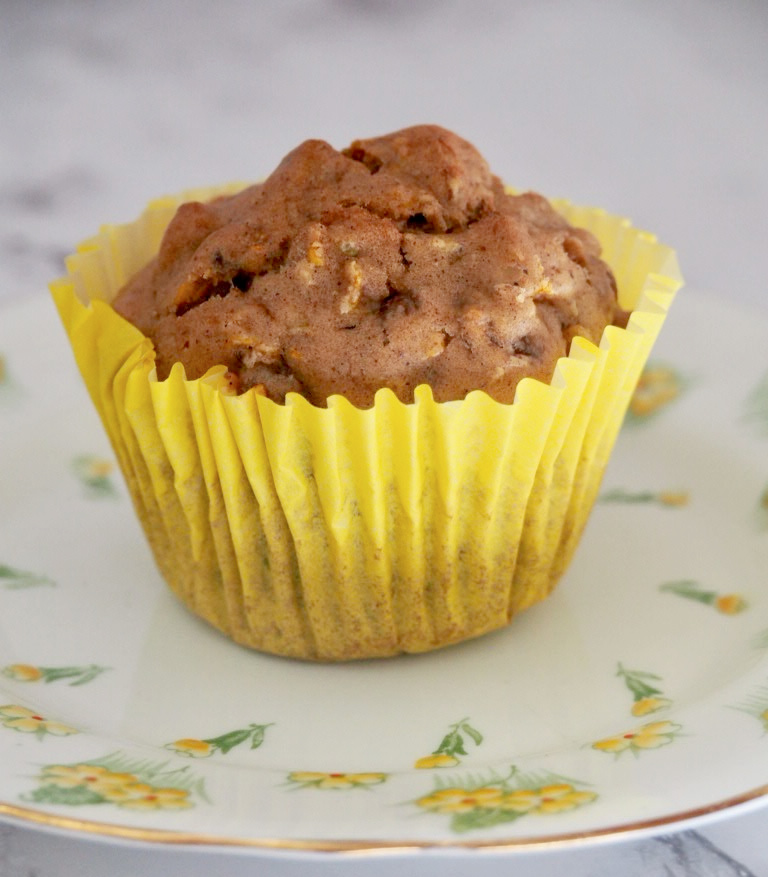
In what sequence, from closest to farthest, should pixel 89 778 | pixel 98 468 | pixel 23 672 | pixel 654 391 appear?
pixel 89 778 → pixel 23 672 → pixel 98 468 → pixel 654 391

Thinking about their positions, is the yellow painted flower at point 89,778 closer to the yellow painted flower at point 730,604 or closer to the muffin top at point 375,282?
the muffin top at point 375,282

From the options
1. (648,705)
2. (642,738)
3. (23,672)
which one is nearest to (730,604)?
(648,705)

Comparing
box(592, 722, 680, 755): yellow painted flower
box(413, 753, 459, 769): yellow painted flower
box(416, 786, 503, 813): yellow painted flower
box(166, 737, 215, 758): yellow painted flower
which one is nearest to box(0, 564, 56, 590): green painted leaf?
box(166, 737, 215, 758): yellow painted flower

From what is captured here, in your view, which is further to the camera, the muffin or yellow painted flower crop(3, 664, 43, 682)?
yellow painted flower crop(3, 664, 43, 682)

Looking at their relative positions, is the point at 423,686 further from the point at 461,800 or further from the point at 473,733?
the point at 461,800

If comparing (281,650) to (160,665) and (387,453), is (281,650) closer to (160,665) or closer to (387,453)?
(160,665)

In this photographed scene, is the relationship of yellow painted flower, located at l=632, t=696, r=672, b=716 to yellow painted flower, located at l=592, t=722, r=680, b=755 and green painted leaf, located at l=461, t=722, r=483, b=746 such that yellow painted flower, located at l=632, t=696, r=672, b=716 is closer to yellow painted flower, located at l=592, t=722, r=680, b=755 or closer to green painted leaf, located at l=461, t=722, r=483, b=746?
yellow painted flower, located at l=592, t=722, r=680, b=755

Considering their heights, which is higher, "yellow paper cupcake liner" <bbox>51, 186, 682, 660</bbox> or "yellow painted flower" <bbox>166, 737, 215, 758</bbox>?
"yellow paper cupcake liner" <bbox>51, 186, 682, 660</bbox>

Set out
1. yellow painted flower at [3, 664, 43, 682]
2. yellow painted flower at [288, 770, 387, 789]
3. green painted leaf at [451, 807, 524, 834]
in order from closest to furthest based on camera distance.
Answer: green painted leaf at [451, 807, 524, 834], yellow painted flower at [288, 770, 387, 789], yellow painted flower at [3, 664, 43, 682]
